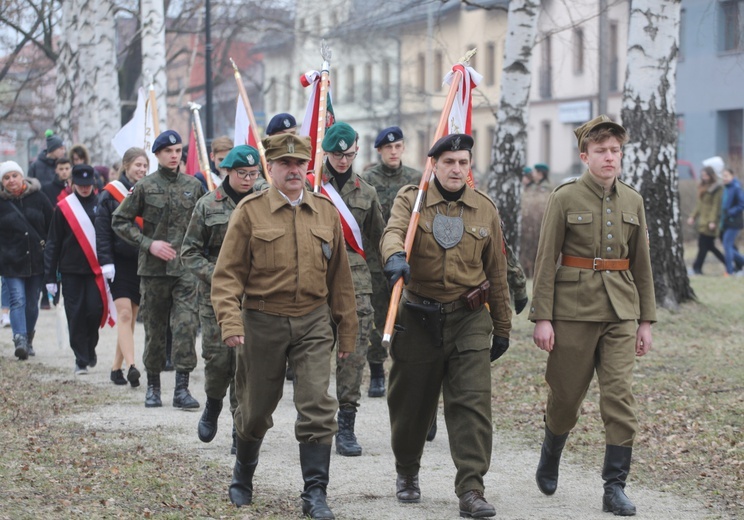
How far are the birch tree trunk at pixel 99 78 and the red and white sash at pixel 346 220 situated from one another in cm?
1467

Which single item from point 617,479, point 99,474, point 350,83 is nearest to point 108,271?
point 99,474

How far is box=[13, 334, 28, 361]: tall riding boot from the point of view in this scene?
13.4m

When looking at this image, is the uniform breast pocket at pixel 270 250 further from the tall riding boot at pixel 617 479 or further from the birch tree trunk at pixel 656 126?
the birch tree trunk at pixel 656 126

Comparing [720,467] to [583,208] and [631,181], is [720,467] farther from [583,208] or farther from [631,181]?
[631,181]

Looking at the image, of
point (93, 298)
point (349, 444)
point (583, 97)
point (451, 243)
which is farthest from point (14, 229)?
point (583, 97)

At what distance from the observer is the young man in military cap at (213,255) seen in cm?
843

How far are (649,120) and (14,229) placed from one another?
23.4 feet

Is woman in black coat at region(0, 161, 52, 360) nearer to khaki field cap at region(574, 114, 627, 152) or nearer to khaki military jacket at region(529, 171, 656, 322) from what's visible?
khaki military jacket at region(529, 171, 656, 322)

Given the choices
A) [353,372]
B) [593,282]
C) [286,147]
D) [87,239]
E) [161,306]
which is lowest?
[353,372]

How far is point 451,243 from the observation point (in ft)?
22.6

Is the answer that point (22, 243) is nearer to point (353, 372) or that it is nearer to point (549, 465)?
point (353, 372)

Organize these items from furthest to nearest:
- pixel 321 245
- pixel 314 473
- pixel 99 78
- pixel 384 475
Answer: pixel 99 78 → pixel 384 475 → pixel 321 245 → pixel 314 473

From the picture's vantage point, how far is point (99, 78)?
910 inches

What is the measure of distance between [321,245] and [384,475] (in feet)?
5.80
